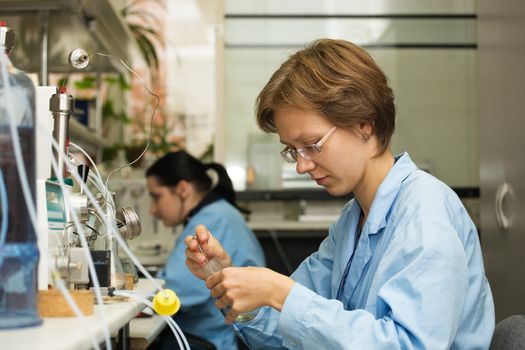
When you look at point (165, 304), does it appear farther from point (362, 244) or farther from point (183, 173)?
point (183, 173)

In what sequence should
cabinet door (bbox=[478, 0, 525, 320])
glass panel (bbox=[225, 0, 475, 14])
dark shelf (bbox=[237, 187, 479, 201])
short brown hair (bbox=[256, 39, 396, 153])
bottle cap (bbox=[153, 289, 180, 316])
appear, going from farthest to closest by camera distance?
glass panel (bbox=[225, 0, 475, 14]) < dark shelf (bbox=[237, 187, 479, 201]) < cabinet door (bbox=[478, 0, 525, 320]) < short brown hair (bbox=[256, 39, 396, 153]) < bottle cap (bbox=[153, 289, 180, 316])

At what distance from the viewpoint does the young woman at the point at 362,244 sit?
3.65 ft

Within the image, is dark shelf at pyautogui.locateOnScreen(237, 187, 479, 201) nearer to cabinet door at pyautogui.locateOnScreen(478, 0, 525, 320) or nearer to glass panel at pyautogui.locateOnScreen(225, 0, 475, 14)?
glass panel at pyautogui.locateOnScreen(225, 0, 475, 14)

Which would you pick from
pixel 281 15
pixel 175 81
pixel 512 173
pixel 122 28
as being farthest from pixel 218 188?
pixel 175 81

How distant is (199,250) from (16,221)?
553mm

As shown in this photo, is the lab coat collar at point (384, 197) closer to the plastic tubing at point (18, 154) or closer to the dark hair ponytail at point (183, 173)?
the plastic tubing at point (18, 154)

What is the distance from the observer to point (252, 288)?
1.14m

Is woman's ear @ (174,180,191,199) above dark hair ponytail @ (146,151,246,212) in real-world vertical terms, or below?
below

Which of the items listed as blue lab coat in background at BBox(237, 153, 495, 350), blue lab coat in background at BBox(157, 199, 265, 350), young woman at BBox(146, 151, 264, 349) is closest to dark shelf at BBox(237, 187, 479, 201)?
young woman at BBox(146, 151, 264, 349)

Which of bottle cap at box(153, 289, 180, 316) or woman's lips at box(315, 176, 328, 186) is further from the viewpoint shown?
woman's lips at box(315, 176, 328, 186)

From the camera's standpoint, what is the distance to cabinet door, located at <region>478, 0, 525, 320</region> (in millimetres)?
2215

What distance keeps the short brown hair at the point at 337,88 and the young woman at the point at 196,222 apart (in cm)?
118

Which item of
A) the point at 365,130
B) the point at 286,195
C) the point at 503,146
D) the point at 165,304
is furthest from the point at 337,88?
the point at 286,195

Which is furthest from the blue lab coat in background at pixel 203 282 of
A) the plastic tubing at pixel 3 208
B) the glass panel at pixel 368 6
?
the glass panel at pixel 368 6
